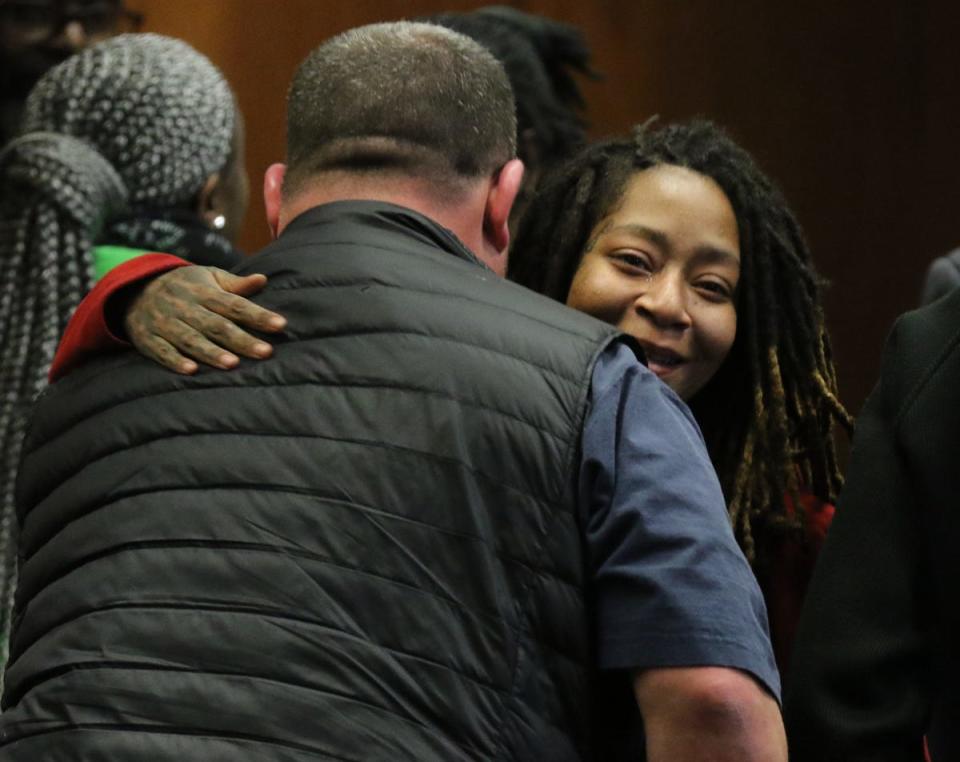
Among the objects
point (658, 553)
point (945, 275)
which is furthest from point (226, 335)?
point (945, 275)

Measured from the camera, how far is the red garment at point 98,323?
69.2 inches

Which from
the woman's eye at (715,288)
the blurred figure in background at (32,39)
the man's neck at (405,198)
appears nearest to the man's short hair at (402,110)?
the man's neck at (405,198)

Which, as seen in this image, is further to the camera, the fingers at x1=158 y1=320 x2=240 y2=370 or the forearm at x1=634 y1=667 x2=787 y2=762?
the fingers at x1=158 y1=320 x2=240 y2=370

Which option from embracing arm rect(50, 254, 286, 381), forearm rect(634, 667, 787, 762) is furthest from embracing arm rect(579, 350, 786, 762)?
embracing arm rect(50, 254, 286, 381)

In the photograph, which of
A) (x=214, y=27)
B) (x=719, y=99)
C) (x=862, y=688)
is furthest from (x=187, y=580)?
(x=719, y=99)

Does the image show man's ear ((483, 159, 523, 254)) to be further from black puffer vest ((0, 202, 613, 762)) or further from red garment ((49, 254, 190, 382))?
red garment ((49, 254, 190, 382))

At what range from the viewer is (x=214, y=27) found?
404 cm

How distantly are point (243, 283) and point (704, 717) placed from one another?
61 centimetres

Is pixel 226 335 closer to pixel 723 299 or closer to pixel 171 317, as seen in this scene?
pixel 171 317

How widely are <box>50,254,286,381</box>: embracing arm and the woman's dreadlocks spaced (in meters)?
0.71

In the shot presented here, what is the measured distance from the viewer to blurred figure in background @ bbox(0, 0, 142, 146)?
3717 mm

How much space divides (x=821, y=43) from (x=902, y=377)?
275cm

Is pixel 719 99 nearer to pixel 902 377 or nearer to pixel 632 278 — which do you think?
pixel 632 278

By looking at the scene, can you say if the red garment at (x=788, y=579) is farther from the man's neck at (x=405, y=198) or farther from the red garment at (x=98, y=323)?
the red garment at (x=98, y=323)
